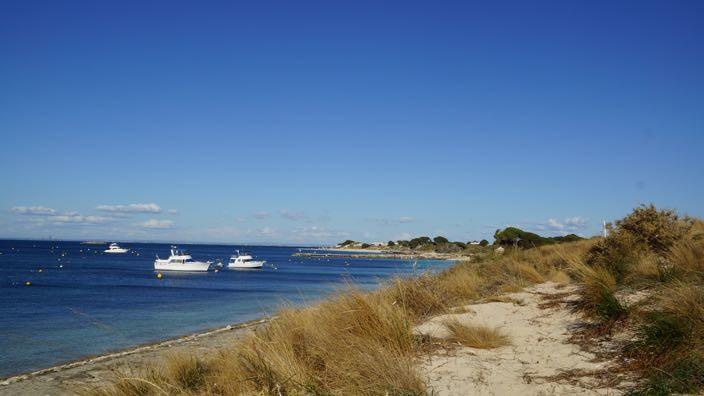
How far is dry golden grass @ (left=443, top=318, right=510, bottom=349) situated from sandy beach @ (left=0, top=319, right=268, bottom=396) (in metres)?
3.90

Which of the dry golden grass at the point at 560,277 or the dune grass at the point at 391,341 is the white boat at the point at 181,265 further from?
the dune grass at the point at 391,341

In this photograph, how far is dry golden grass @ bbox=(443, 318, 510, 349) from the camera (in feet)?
24.3

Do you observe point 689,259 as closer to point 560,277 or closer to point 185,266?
point 560,277

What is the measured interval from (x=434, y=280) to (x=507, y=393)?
6734 millimetres

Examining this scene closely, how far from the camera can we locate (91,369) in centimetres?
1382

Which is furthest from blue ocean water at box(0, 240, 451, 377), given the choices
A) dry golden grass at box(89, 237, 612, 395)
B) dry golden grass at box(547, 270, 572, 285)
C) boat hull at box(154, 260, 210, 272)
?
boat hull at box(154, 260, 210, 272)

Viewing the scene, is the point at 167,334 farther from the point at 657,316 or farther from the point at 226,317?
the point at 657,316

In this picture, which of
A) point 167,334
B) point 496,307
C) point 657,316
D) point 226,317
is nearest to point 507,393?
point 657,316

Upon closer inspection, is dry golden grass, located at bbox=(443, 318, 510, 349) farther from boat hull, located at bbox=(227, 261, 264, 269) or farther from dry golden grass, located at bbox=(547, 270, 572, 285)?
boat hull, located at bbox=(227, 261, 264, 269)

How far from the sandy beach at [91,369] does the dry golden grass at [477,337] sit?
12.8 feet

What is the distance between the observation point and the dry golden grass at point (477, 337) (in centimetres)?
740

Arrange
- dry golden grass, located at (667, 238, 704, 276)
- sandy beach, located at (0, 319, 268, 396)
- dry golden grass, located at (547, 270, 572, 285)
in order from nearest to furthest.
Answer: dry golden grass, located at (667, 238, 704, 276) → sandy beach, located at (0, 319, 268, 396) → dry golden grass, located at (547, 270, 572, 285)

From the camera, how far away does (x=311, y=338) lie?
7457mm

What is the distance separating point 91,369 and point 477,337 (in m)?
11.2
